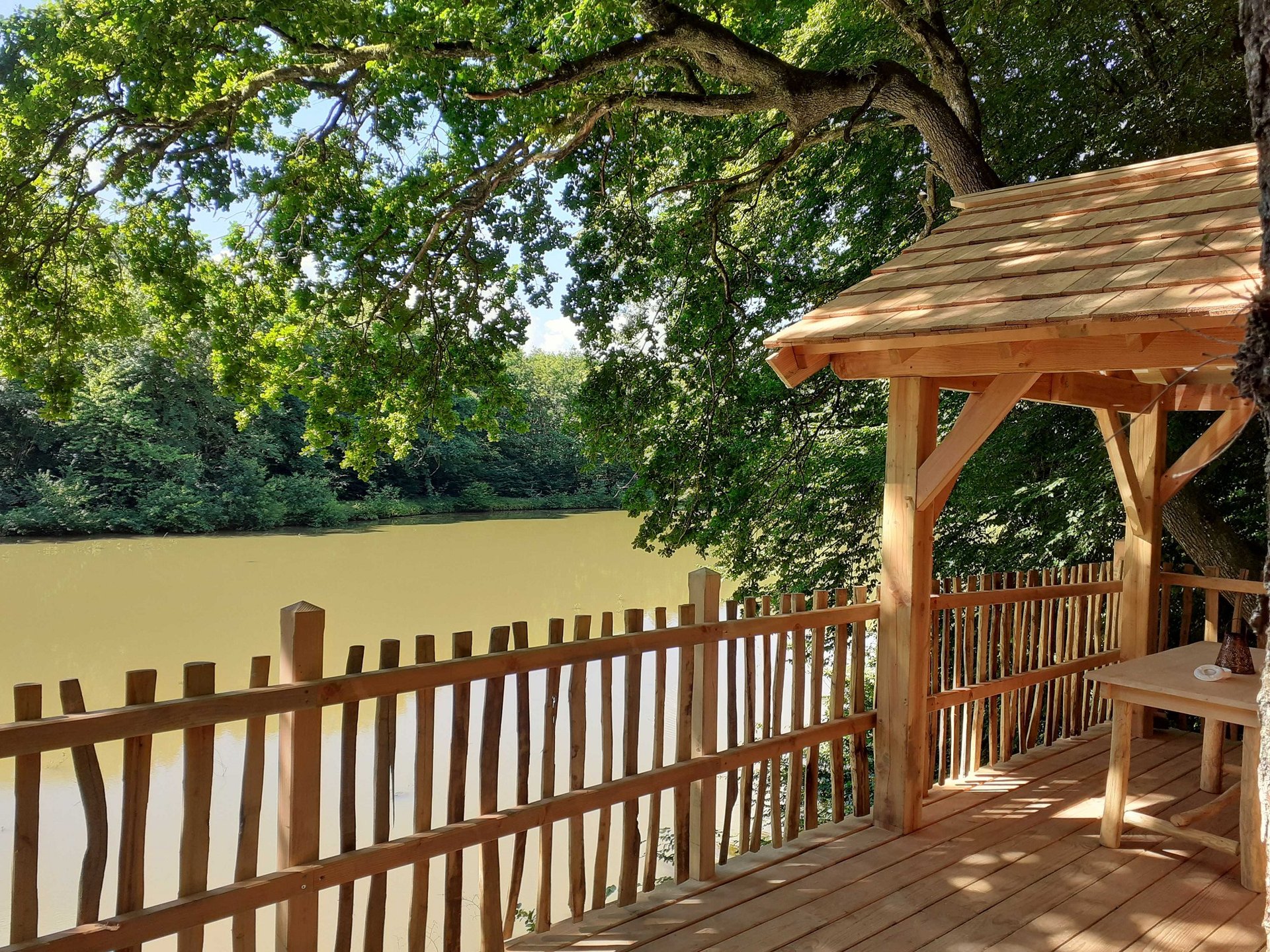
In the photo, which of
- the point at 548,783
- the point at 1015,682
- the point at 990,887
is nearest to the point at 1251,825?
the point at 990,887

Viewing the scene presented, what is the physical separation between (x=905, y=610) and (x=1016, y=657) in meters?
1.63

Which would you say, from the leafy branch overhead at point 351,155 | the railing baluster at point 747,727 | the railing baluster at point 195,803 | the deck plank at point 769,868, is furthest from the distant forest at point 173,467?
the railing baluster at point 195,803

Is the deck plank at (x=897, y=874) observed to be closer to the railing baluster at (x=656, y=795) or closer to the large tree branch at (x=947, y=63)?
the railing baluster at (x=656, y=795)

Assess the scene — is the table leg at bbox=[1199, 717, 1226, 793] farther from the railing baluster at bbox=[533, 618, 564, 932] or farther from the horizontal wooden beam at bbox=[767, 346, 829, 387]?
the railing baluster at bbox=[533, 618, 564, 932]

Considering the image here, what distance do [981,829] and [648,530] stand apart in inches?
234

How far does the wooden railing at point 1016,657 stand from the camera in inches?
192

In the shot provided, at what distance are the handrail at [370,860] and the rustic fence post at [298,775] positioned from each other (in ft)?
0.19

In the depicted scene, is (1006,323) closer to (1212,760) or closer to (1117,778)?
(1117,778)

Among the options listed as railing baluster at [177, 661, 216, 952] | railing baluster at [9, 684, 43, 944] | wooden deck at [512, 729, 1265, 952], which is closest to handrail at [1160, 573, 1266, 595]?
wooden deck at [512, 729, 1265, 952]

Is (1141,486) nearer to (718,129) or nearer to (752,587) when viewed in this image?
(752,587)

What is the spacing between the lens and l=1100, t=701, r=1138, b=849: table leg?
3.93 metres

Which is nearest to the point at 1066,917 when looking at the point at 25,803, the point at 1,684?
the point at 25,803

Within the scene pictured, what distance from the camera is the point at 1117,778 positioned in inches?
156

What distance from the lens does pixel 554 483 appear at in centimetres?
3919
